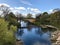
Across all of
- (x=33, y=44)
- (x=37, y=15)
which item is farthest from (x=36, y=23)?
(x=33, y=44)

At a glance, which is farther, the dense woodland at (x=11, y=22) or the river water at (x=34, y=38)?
the river water at (x=34, y=38)

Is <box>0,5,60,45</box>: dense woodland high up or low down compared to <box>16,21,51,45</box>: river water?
up

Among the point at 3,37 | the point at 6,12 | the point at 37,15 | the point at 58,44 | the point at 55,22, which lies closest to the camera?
→ the point at 3,37

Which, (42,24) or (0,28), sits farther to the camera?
(42,24)

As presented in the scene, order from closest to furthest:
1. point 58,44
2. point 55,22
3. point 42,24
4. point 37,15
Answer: point 58,44, point 55,22, point 42,24, point 37,15

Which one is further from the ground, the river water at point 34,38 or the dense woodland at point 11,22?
the dense woodland at point 11,22

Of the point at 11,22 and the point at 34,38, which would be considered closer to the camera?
the point at 34,38

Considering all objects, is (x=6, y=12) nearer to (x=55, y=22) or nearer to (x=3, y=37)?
(x=55, y=22)

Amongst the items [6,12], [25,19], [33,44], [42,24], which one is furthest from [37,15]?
[33,44]

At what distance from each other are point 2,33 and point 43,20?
3190cm

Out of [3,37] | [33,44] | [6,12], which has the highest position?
[6,12]

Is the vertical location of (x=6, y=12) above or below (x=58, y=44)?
above

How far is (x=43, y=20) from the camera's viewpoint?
147 feet

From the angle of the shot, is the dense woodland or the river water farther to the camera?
the river water
